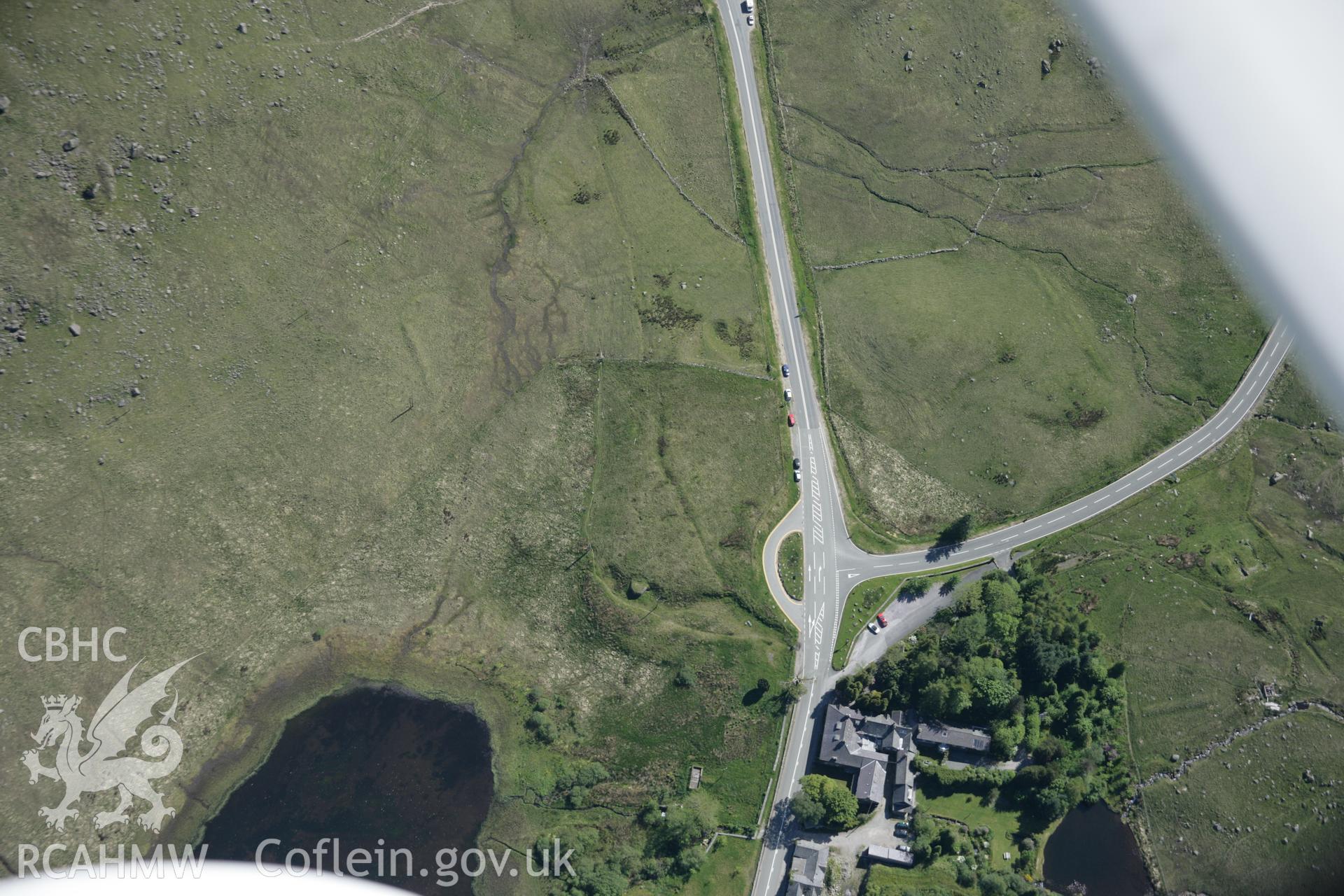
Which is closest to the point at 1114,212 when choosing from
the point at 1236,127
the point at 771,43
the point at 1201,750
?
the point at 1236,127

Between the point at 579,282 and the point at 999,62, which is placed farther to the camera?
the point at 999,62

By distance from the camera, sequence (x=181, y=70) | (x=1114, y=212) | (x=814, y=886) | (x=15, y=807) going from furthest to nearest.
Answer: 1. (x=1114, y=212)
2. (x=181, y=70)
3. (x=814, y=886)
4. (x=15, y=807)

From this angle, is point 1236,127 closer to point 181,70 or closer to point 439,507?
point 439,507

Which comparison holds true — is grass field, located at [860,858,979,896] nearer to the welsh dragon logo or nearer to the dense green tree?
the dense green tree

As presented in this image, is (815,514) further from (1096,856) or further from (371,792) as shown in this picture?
(371,792)

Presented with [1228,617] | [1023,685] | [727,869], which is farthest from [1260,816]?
[727,869]

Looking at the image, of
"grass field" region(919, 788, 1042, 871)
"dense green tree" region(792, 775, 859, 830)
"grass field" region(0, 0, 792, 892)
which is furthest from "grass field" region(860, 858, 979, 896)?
"grass field" region(0, 0, 792, 892)
